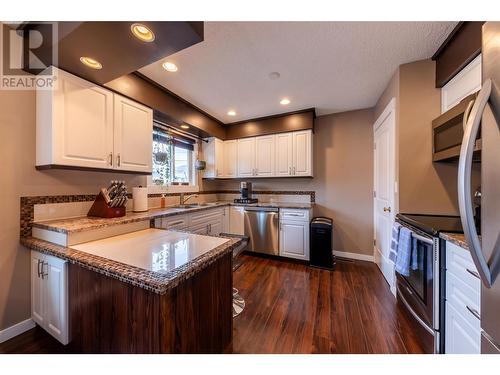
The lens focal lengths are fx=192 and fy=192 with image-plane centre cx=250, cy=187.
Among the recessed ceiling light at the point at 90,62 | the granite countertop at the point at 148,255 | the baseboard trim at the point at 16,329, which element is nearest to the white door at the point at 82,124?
the recessed ceiling light at the point at 90,62

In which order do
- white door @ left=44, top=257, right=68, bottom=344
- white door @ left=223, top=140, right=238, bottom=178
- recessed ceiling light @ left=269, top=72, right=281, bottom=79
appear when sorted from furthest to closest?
white door @ left=223, top=140, right=238, bottom=178 → recessed ceiling light @ left=269, top=72, right=281, bottom=79 → white door @ left=44, top=257, right=68, bottom=344

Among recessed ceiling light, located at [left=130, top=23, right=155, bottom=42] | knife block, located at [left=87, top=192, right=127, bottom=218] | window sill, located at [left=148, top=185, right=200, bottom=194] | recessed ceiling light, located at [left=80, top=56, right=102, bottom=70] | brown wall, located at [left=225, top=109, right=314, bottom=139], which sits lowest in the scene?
knife block, located at [left=87, top=192, right=127, bottom=218]

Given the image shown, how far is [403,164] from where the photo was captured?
1.98 metres

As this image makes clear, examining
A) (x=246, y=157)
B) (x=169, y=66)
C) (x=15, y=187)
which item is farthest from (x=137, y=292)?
(x=246, y=157)

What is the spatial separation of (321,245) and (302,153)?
150 cm

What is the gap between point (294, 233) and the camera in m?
3.04

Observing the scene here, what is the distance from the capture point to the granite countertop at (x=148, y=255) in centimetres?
84

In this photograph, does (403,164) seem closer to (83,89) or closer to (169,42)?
(169,42)

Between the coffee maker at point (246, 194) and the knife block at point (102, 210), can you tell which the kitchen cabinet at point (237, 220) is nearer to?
the coffee maker at point (246, 194)

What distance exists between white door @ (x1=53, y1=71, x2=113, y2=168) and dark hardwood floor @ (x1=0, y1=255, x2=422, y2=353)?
1.45 m

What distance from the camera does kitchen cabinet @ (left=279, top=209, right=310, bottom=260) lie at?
2.96m

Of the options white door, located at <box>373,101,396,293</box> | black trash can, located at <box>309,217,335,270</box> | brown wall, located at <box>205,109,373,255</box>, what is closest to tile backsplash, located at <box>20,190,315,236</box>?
black trash can, located at <box>309,217,335,270</box>

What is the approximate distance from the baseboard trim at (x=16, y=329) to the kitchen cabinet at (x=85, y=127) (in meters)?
1.26

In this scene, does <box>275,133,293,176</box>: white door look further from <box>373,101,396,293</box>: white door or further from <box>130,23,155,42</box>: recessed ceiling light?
<box>130,23,155,42</box>: recessed ceiling light
